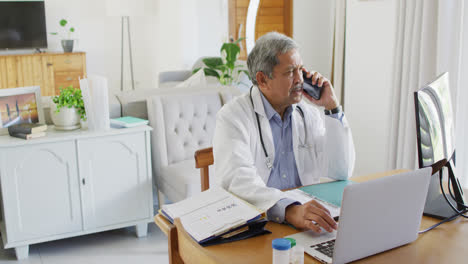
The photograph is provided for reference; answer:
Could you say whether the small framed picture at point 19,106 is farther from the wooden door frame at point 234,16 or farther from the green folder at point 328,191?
the wooden door frame at point 234,16

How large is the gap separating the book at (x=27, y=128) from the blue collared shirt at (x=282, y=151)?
5.16 ft

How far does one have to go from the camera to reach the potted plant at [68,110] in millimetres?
2941

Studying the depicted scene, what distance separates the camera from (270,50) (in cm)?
177

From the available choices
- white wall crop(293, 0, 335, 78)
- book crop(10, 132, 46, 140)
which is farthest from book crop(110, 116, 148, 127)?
white wall crop(293, 0, 335, 78)

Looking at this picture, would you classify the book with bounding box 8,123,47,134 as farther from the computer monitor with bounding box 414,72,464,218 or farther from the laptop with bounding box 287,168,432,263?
the computer monitor with bounding box 414,72,464,218

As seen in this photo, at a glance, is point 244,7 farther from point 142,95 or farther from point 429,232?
point 429,232

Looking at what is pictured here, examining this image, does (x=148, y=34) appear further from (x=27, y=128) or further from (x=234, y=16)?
(x=27, y=128)

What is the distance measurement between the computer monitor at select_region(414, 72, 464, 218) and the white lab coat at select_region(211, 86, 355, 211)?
376 mm

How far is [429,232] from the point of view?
4.43 feet

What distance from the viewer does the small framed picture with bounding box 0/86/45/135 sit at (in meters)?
2.89

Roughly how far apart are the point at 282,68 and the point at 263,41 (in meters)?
0.12

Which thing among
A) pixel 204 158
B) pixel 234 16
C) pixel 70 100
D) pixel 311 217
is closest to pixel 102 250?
pixel 70 100

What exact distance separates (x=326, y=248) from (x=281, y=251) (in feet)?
0.66

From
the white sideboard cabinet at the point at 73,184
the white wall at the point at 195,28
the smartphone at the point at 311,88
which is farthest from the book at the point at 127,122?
the white wall at the point at 195,28
